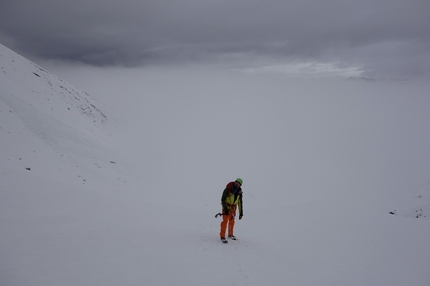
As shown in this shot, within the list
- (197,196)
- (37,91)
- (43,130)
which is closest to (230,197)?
(197,196)

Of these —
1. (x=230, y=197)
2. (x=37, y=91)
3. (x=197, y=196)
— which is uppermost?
(x=37, y=91)

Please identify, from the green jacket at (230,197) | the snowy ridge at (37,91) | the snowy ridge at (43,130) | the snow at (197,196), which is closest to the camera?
the snow at (197,196)

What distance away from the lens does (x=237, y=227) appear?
46.3 ft

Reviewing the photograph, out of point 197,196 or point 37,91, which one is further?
point 37,91

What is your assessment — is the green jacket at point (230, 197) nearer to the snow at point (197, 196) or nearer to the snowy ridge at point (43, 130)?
the snow at point (197, 196)

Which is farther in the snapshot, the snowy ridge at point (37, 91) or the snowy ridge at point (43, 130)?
the snowy ridge at point (37, 91)

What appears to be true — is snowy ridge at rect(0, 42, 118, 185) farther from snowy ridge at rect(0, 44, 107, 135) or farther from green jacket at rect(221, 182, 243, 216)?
green jacket at rect(221, 182, 243, 216)

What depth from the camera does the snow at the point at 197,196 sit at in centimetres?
753

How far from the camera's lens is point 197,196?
23.5 metres

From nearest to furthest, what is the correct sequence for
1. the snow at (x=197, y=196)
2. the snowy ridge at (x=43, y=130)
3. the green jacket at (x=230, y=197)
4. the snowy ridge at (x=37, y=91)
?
1. the snow at (x=197, y=196)
2. the green jacket at (x=230, y=197)
3. the snowy ridge at (x=43, y=130)
4. the snowy ridge at (x=37, y=91)

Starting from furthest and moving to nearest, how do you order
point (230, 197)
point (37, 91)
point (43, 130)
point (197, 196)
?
1. point (37, 91)
2. point (197, 196)
3. point (43, 130)
4. point (230, 197)

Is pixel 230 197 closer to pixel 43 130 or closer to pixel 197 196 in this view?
pixel 197 196

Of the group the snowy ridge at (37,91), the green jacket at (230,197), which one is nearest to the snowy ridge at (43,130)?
the snowy ridge at (37,91)

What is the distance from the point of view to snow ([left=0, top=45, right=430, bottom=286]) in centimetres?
753
